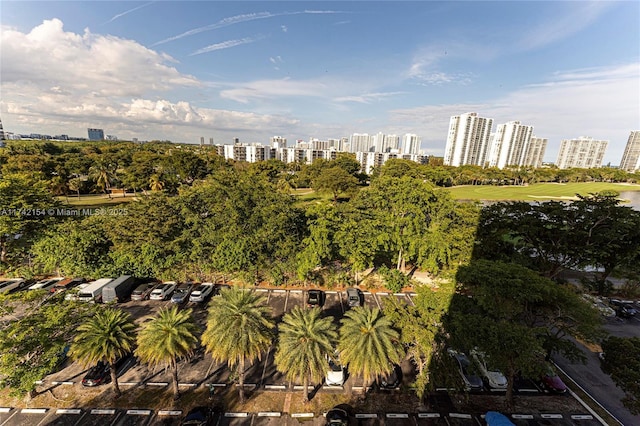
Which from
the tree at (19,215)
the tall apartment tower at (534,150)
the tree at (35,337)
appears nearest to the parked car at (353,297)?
the tree at (35,337)

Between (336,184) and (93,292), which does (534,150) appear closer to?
→ (336,184)

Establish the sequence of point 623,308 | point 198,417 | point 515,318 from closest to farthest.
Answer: point 198,417 < point 515,318 < point 623,308

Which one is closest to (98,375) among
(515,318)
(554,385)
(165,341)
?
(165,341)

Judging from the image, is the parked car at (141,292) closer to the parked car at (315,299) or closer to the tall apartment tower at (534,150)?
the parked car at (315,299)

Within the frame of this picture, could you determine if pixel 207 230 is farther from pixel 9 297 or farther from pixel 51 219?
pixel 51 219

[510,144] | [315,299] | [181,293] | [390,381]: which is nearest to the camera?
[390,381]

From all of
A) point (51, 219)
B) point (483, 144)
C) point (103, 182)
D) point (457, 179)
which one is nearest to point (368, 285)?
point (51, 219)

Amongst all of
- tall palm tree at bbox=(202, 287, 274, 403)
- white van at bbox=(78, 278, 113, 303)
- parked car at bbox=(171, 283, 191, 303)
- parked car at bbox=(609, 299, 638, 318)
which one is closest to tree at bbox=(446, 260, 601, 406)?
tall palm tree at bbox=(202, 287, 274, 403)

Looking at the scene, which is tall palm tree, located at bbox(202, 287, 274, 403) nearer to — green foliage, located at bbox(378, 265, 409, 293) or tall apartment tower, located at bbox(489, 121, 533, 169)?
green foliage, located at bbox(378, 265, 409, 293)
